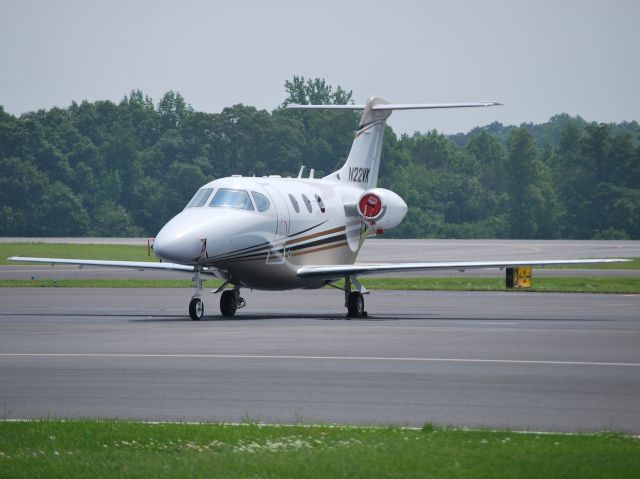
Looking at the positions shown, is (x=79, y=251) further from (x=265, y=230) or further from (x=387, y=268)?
(x=387, y=268)

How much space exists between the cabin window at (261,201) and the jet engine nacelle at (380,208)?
4.57 m

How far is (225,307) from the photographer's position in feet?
105

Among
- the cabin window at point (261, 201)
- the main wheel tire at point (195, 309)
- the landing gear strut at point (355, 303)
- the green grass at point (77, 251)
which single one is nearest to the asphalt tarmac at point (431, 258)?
the green grass at point (77, 251)

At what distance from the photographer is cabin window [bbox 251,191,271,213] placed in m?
31.7

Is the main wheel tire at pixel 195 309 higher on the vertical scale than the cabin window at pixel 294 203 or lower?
lower

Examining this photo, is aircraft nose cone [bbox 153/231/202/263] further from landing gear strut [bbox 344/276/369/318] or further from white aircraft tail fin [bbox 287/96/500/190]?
white aircraft tail fin [bbox 287/96/500/190]

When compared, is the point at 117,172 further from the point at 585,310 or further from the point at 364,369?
the point at 364,369

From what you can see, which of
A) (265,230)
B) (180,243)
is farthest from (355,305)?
(180,243)

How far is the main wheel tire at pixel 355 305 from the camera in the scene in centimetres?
3175

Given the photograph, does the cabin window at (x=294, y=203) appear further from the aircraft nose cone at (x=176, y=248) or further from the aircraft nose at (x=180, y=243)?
the aircraft nose cone at (x=176, y=248)

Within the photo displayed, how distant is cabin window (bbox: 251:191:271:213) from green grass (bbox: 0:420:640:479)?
18.7m

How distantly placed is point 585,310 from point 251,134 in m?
108

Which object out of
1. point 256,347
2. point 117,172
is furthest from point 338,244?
point 117,172

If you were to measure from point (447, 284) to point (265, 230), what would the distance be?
17.9 metres
